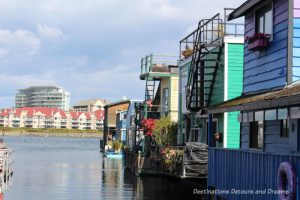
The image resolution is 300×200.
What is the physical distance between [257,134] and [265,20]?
3605 mm

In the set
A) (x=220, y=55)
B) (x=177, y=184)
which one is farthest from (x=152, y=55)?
(x=220, y=55)

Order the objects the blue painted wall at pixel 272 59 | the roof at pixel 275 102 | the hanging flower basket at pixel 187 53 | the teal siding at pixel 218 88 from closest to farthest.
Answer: the roof at pixel 275 102 < the blue painted wall at pixel 272 59 < the teal siding at pixel 218 88 < the hanging flower basket at pixel 187 53

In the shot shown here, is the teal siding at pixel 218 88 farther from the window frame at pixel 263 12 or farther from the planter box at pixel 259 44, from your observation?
the planter box at pixel 259 44

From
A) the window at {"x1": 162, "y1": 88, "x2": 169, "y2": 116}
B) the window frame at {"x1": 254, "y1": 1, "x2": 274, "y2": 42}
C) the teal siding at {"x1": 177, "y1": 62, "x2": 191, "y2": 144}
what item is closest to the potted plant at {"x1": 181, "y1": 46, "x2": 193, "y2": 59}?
the teal siding at {"x1": 177, "y1": 62, "x2": 191, "y2": 144}

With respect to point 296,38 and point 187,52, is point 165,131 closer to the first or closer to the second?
point 187,52

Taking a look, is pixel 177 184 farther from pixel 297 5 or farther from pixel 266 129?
pixel 297 5

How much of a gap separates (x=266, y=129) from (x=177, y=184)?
16871mm

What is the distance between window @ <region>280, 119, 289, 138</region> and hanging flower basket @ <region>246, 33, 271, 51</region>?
2835 mm

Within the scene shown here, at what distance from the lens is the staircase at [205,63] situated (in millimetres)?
27172

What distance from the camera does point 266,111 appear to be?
52.1 ft

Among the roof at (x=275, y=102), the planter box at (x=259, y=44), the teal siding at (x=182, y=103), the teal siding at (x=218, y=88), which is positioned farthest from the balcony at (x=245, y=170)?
the teal siding at (x=182, y=103)

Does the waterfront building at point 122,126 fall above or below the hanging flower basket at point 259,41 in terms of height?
below

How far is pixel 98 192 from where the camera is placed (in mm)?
32094

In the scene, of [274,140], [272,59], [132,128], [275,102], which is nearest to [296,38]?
[272,59]
